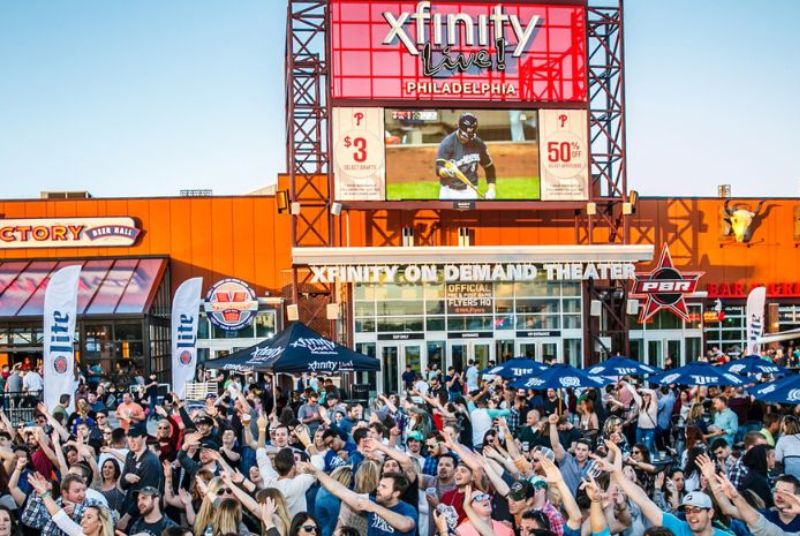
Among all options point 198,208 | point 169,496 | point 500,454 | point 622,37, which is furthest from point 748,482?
point 198,208

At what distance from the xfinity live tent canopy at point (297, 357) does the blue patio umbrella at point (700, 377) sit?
541cm

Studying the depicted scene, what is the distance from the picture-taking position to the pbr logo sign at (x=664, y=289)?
32531 millimetres

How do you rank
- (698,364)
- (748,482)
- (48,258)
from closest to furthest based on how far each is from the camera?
1. (748,482)
2. (698,364)
3. (48,258)

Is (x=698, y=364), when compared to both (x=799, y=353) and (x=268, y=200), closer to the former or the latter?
(x=799, y=353)

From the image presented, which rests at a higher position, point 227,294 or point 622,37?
point 622,37

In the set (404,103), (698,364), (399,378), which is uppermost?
(404,103)

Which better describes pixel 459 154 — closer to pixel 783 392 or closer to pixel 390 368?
pixel 390 368

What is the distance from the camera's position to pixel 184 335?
2189cm

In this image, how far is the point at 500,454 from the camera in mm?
9383

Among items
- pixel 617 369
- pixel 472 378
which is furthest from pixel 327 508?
pixel 472 378

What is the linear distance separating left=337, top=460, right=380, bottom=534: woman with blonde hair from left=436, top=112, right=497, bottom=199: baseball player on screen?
74.7ft

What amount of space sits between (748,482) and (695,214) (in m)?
27.7

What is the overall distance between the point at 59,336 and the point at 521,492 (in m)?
13.2

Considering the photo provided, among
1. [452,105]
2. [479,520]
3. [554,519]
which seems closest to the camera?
[479,520]
